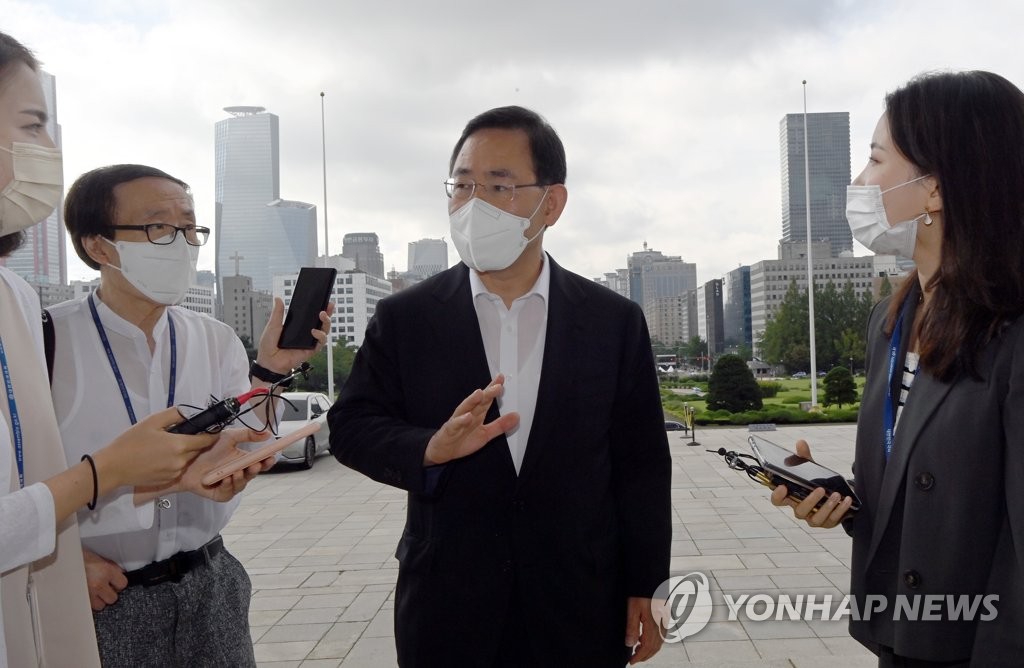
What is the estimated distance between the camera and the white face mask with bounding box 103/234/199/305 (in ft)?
7.49

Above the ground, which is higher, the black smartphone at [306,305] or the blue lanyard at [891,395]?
the black smartphone at [306,305]

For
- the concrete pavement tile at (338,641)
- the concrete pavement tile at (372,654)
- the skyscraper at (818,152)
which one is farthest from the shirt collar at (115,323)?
the skyscraper at (818,152)

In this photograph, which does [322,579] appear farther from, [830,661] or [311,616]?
[830,661]

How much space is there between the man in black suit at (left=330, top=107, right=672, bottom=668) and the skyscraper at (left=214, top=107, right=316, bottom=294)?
119ft

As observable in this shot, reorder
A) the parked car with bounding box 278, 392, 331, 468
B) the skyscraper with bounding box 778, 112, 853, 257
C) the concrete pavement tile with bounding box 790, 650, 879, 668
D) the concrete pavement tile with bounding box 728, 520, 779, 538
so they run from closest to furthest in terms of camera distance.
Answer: the concrete pavement tile with bounding box 790, 650, 879, 668 → the concrete pavement tile with bounding box 728, 520, 779, 538 → the parked car with bounding box 278, 392, 331, 468 → the skyscraper with bounding box 778, 112, 853, 257

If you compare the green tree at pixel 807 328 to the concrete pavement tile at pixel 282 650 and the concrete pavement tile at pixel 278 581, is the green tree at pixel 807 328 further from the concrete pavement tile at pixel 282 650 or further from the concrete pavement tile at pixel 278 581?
the concrete pavement tile at pixel 282 650

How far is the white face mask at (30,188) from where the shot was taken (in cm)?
167

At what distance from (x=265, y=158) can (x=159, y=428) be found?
158 feet

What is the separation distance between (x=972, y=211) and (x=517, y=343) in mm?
1222

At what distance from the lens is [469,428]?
1.71 m

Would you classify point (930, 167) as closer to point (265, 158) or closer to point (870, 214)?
point (870, 214)

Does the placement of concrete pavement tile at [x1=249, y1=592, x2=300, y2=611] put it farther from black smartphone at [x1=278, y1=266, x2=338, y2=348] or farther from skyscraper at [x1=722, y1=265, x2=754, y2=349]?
skyscraper at [x1=722, y1=265, x2=754, y2=349]

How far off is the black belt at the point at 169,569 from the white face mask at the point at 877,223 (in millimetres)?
2145

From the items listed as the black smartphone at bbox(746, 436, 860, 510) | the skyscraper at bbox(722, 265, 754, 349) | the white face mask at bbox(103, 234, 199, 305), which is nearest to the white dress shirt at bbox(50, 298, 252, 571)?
the white face mask at bbox(103, 234, 199, 305)
